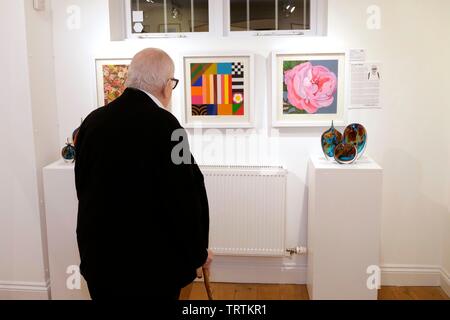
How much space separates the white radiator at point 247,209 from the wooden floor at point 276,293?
0.25 m

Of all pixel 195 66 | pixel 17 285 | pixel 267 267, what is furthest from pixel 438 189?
pixel 17 285

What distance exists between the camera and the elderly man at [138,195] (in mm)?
1653

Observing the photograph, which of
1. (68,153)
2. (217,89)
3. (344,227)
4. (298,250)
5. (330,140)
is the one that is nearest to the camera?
(344,227)

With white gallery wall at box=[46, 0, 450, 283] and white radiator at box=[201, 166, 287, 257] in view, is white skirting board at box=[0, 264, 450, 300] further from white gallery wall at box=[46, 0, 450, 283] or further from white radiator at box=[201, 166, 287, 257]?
white radiator at box=[201, 166, 287, 257]

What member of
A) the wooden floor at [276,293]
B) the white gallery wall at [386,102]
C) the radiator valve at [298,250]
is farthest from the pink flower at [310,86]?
the wooden floor at [276,293]

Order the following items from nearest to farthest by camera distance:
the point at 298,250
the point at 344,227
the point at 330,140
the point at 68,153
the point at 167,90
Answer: the point at 167,90 < the point at 344,227 < the point at 330,140 < the point at 68,153 < the point at 298,250

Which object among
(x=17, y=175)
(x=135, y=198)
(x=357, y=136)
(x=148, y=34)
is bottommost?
(x=17, y=175)

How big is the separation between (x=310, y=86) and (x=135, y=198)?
5.25 feet

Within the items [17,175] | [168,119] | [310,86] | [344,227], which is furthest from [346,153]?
[17,175]

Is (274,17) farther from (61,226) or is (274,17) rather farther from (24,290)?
(24,290)

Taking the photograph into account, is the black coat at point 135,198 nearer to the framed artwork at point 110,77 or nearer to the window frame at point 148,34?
the framed artwork at point 110,77

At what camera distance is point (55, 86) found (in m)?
3.04

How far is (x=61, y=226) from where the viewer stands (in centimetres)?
279

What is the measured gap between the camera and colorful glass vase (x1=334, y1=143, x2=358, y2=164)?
2598mm
